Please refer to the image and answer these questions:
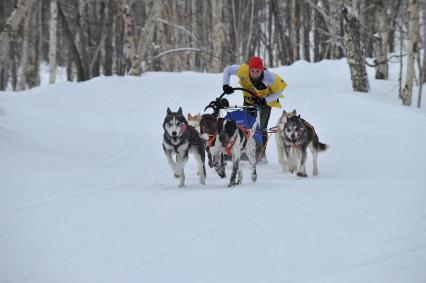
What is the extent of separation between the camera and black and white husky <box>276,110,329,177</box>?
26.4 feet

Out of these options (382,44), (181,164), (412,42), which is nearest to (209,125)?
(181,164)

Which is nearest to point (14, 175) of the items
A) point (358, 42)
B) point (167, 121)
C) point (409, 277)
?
point (167, 121)

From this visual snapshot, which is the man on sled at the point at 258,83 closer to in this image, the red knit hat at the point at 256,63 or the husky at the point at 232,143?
the red knit hat at the point at 256,63

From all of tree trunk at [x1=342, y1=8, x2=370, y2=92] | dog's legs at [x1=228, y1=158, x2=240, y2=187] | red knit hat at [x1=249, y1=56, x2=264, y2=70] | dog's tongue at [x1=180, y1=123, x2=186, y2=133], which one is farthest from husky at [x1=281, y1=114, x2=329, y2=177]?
tree trunk at [x1=342, y1=8, x2=370, y2=92]

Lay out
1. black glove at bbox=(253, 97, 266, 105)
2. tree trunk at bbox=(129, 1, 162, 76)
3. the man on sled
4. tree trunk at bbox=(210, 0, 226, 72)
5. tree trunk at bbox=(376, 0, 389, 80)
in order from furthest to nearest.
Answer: tree trunk at bbox=(210, 0, 226, 72) → tree trunk at bbox=(129, 1, 162, 76) → tree trunk at bbox=(376, 0, 389, 80) → black glove at bbox=(253, 97, 266, 105) → the man on sled

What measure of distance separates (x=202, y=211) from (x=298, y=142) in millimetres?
2743

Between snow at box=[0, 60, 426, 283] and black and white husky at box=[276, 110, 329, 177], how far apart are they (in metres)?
0.26

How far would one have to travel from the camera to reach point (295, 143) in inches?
320

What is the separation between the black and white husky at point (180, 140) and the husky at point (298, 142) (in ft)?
4.37

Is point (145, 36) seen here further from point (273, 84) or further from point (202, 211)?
point (202, 211)

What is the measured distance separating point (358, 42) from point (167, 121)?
9.12m

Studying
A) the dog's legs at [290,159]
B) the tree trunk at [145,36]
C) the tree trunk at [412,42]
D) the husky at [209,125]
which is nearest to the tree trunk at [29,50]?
the tree trunk at [145,36]

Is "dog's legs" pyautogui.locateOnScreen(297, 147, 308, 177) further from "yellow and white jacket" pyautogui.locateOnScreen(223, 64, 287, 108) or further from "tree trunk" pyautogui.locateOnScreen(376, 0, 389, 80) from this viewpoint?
"tree trunk" pyautogui.locateOnScreen(376, 0, 389, 80)

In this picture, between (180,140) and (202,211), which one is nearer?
(202,211)
